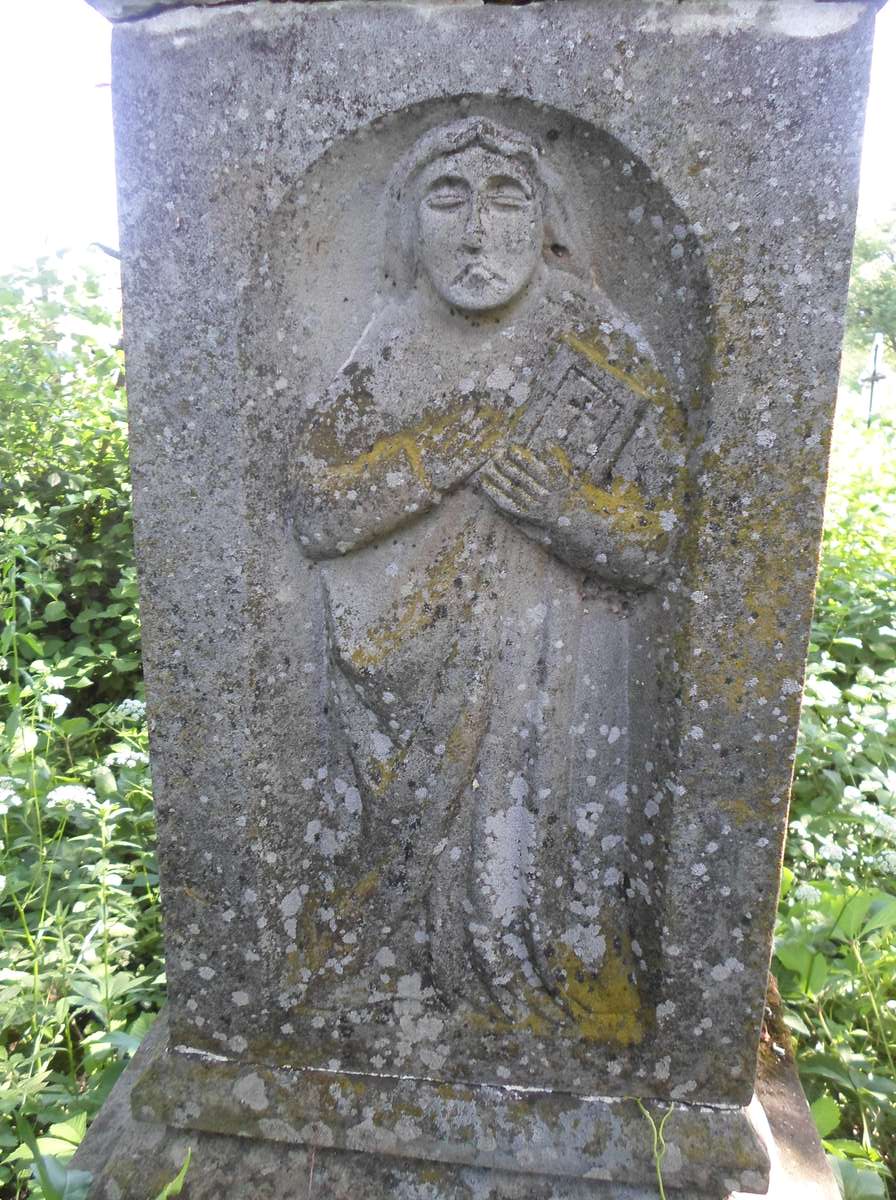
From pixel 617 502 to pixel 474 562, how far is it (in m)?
0.28

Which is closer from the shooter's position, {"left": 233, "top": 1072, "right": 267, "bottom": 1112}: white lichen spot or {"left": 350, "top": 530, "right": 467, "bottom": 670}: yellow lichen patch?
{"left": 350, "top": 530, "right": 467, "bottom": 670}: yellow lichen patch

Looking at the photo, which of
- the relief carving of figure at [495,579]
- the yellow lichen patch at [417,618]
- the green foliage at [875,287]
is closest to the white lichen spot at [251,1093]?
the relief carving of figure at [495,579]

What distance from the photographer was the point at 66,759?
3.34 metres

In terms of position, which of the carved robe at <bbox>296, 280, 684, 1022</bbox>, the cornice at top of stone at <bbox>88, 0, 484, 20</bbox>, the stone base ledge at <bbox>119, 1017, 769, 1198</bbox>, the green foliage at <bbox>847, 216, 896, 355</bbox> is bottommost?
the stone base ledge at <bbox>119, 1017, 769, 1198</bbox>

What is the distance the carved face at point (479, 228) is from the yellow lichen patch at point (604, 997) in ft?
4.05

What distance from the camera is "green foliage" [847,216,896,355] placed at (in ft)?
59.0

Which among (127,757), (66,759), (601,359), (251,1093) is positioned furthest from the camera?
(66,759)

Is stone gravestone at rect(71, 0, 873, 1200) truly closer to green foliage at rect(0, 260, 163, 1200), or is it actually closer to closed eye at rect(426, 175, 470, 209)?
closed eye at rect(426, 175, 470, 209)

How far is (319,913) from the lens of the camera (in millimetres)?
1654

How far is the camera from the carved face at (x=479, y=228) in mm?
1333

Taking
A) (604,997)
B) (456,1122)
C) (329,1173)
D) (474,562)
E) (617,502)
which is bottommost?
(329,1173)

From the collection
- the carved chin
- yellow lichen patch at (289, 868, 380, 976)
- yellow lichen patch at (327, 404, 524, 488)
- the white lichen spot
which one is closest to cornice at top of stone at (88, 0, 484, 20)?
the carved chin

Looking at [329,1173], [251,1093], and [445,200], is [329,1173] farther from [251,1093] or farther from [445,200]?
[445,200]

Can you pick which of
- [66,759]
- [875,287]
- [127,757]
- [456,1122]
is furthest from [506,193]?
[875,287]
